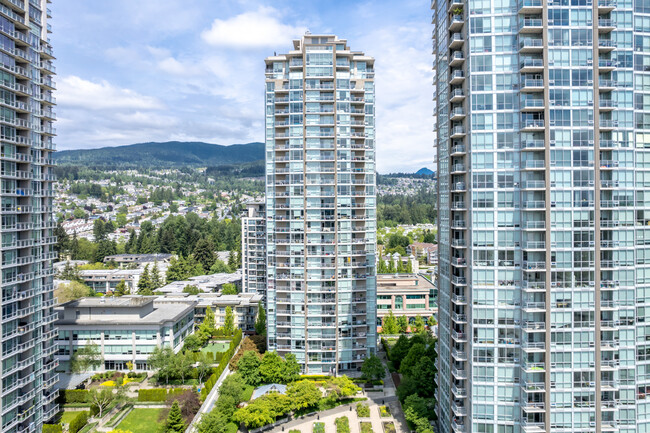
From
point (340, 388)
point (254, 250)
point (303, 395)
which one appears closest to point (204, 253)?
point (254, 250)

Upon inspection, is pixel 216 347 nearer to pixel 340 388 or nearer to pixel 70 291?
pixel 340 388

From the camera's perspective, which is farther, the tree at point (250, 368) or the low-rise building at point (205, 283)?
the low-rise building at point (205, 283)

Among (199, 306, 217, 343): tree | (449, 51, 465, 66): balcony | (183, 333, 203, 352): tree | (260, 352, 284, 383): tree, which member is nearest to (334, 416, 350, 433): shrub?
(260, 352, 284, 383): tree

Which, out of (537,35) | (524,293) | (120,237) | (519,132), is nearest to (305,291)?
(524,293)

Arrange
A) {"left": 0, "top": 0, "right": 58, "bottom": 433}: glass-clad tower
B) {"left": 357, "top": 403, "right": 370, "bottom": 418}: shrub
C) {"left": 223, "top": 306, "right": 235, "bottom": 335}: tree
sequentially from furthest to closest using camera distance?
{"left": 223, "top": 306, "right": 235, "bottom": 335}: tree → {"left": 357, "top": 403, "right": 370, "bottom": 418}: shrub → {"left": 0, "top": 0, "right": 58, "bottom": 433}: glass-clad tower

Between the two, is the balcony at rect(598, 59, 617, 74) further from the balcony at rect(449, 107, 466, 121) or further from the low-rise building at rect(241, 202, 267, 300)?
the low-rise building at rect(241, 202, 267, 300)

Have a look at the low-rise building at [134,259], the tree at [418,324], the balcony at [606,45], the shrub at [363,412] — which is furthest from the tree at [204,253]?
the balcony at [606,45]

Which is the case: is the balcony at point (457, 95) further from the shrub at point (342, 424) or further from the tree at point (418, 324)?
the tree at point (418, 324)
